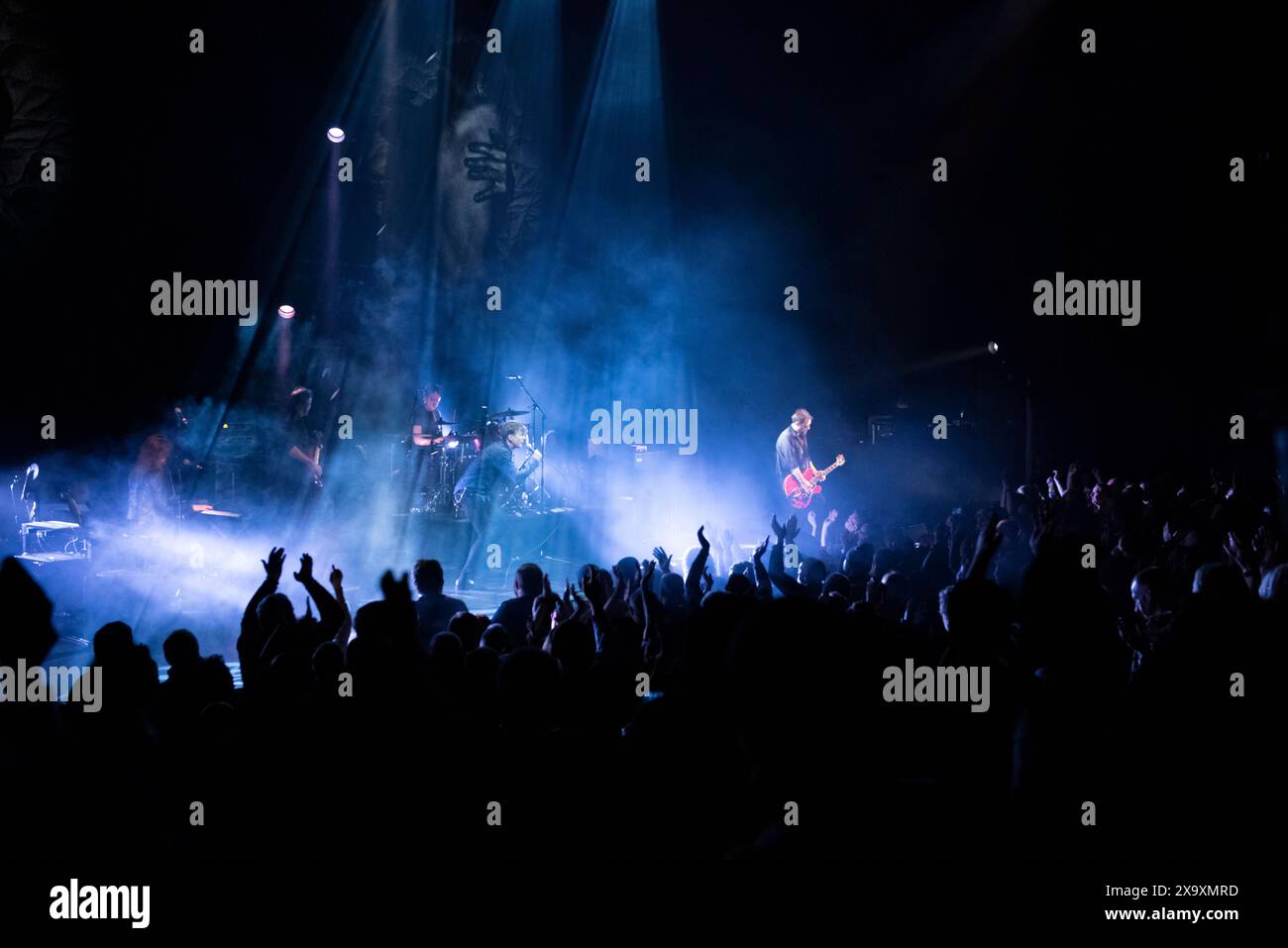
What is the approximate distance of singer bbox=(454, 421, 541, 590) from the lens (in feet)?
33.5

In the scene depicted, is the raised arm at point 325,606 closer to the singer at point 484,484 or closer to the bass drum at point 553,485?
the singer at point 484,484

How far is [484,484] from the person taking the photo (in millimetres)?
10430

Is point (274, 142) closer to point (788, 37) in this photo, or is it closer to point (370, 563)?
point (370, 563)

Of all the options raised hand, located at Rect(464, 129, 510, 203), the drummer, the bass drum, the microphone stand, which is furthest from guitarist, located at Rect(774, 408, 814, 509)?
raised hand, located at Rect(464, 129, 510, 203)

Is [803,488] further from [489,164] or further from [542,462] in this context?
[489,164]

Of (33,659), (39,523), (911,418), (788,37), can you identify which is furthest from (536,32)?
(33,659)

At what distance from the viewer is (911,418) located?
46.2ft

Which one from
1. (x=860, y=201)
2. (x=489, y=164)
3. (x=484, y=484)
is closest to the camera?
(x=484, y=484)

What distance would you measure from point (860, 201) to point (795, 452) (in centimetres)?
460

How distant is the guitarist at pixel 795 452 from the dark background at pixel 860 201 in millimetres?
2282


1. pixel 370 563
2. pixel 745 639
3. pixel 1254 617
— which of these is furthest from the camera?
pixel 370 563

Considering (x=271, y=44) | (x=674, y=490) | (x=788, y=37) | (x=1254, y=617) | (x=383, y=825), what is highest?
(x=788, y=37)

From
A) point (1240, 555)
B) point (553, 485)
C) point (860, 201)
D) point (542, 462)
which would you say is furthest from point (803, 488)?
point (1240, 555)
